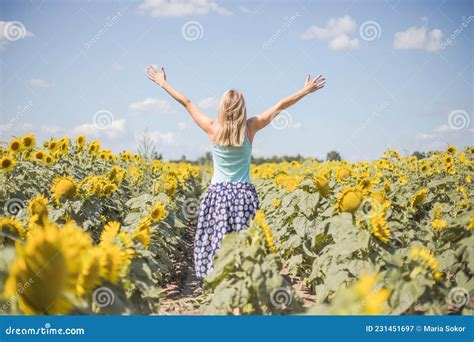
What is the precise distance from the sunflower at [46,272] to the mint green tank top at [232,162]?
2703mm

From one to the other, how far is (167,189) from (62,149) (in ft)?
7.01

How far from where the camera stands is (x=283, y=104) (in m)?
4.38

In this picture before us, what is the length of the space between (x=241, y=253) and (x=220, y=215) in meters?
1.75

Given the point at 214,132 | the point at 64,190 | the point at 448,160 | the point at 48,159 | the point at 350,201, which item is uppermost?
the point at 448,160

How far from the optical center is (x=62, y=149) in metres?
6.67

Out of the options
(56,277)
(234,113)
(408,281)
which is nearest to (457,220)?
(408,281)

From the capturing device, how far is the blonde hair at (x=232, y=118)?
14.2 ft

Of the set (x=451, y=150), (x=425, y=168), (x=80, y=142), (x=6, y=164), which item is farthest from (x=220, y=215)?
(x=451, y=150)

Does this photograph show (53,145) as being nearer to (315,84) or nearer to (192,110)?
(192,110)

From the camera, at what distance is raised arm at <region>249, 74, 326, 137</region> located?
4.39 meters

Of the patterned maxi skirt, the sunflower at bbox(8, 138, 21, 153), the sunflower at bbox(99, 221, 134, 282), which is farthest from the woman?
the sunflower at bbox(99, 221, 134, 282)

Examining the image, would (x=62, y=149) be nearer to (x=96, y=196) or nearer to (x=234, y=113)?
(x=96, y=196)
